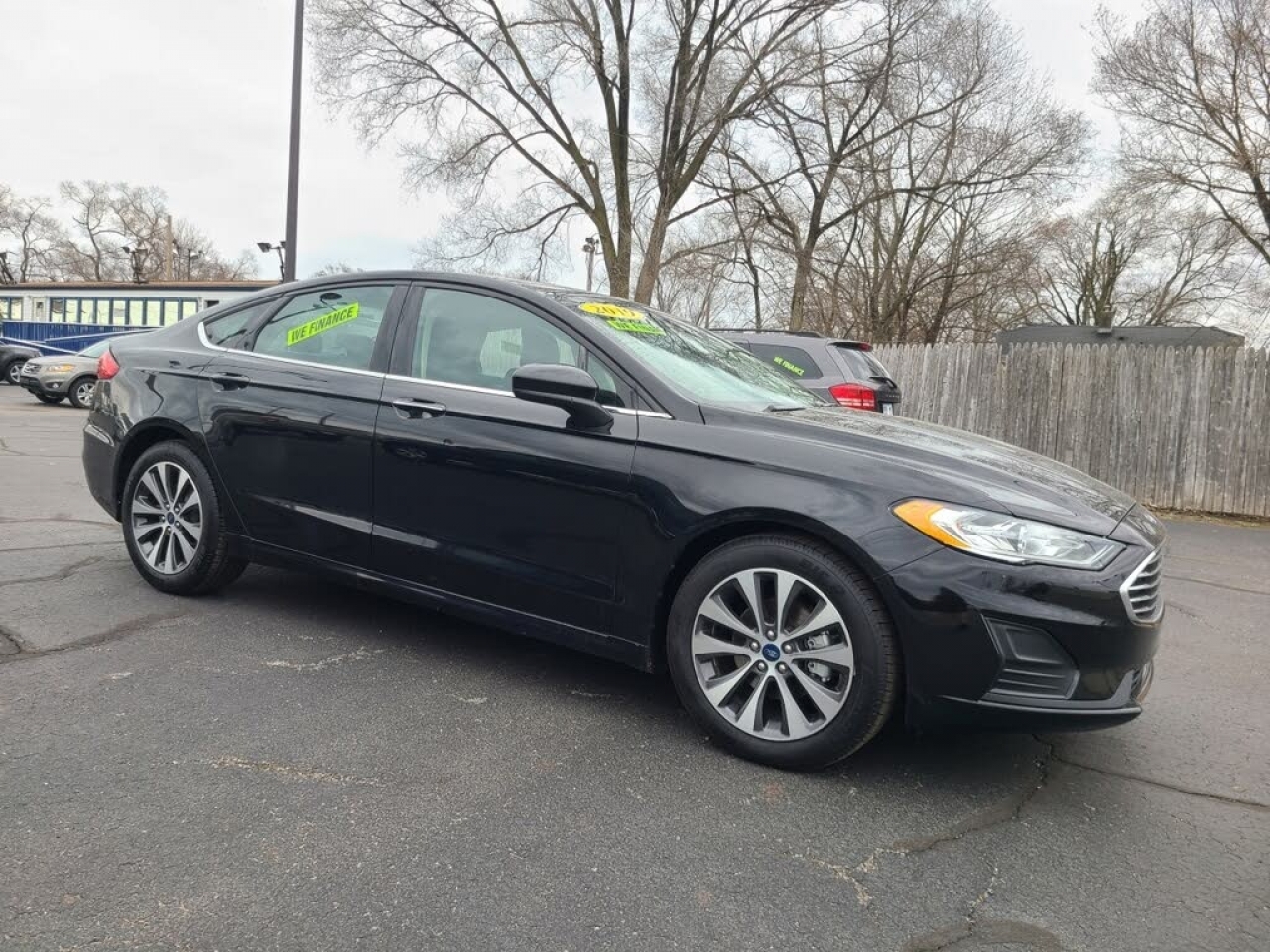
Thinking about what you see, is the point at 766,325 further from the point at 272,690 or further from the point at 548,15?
the point at 272,690

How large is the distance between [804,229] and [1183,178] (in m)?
11.3

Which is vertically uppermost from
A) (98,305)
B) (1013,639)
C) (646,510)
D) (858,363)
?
(98,305)

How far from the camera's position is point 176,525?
4.32m

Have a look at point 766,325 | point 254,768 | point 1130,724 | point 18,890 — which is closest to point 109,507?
point 254,768

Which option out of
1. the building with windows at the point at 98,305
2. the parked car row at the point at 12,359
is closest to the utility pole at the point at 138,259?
the building with windows at the point at 98,305

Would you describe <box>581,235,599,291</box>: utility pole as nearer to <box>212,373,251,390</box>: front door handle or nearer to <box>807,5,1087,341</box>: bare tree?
<box>807,5,1087,341</box>: bare tree

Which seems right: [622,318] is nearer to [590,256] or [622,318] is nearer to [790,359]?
[790,359]

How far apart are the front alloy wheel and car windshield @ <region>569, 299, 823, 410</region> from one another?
0.72m

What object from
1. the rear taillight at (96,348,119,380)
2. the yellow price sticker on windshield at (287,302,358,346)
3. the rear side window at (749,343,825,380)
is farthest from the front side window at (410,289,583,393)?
the rear side window at (749,343,825,380)

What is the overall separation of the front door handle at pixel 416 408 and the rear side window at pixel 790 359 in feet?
17.6

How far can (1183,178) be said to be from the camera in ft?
61.5

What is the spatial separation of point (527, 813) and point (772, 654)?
34.8 inches

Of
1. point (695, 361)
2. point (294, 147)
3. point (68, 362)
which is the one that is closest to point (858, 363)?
point (695, 361)

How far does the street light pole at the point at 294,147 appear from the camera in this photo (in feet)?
49.6
